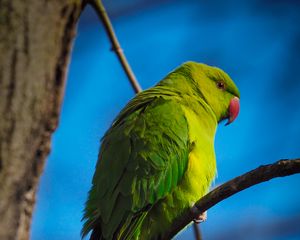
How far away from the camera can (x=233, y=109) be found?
349cm

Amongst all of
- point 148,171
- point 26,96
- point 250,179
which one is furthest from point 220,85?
point 26,96

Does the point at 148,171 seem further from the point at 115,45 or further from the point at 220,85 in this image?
the point at 220,85

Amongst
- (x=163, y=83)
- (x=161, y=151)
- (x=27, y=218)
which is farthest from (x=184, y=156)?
(x=27, y=218)

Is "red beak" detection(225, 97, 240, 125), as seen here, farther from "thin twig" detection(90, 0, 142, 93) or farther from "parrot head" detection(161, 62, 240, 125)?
"thin twig" detection(90, 0, 142, 93)

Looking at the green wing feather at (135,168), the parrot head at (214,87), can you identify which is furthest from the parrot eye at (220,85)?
the green wing feather at (135,168)

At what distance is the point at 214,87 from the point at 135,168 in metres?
1.18

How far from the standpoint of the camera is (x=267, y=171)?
5.41ft

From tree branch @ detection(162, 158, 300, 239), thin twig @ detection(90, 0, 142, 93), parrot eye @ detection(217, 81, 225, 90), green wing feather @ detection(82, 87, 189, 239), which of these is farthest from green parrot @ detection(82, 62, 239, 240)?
parrot eye @ detection(217, 81, 225, 90)

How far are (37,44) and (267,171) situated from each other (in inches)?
35.7

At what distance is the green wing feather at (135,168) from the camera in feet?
7.68

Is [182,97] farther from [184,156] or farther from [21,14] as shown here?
[21,14]

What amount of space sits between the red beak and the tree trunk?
2405 millimetres

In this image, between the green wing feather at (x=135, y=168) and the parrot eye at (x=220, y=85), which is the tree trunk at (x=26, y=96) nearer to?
the green wing feather at (x=135, y=168)

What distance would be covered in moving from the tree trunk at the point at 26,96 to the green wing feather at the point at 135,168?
1.22 metres
